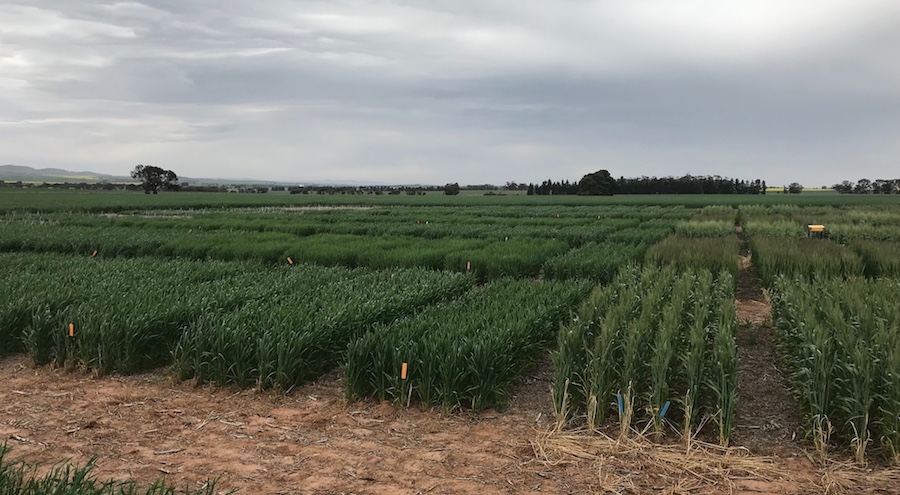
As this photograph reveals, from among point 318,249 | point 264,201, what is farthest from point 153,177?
point 318,249

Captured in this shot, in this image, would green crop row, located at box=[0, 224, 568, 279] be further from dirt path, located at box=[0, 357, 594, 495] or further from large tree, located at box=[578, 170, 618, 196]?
large tree, located at box=[578, 170, 618, 196]

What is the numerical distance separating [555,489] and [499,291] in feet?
16.3

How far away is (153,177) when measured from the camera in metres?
110

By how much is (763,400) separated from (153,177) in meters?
123

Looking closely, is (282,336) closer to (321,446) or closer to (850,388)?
(321,446)

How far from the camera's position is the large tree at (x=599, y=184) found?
104m

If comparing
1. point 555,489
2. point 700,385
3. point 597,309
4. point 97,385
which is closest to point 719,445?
point 700,385

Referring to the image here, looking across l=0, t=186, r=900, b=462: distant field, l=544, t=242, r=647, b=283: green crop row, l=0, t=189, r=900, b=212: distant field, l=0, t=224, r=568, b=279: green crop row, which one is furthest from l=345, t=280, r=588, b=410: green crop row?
l=0, t=189, r=900, b=212: distant field

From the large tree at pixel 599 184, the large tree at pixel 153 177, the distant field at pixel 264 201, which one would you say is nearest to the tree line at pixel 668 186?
the large tree at pixel 599 184

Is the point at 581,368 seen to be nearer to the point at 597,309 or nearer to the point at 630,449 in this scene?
the point at 630,449

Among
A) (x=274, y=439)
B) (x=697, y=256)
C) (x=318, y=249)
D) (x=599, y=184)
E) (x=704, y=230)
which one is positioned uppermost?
(x=599, y=184)

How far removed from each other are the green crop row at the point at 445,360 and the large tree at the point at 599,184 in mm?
101444

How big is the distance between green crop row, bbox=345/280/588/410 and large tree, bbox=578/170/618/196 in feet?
333

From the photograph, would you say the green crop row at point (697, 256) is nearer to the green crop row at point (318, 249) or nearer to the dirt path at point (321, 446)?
the green crop row at point (318, 249)
